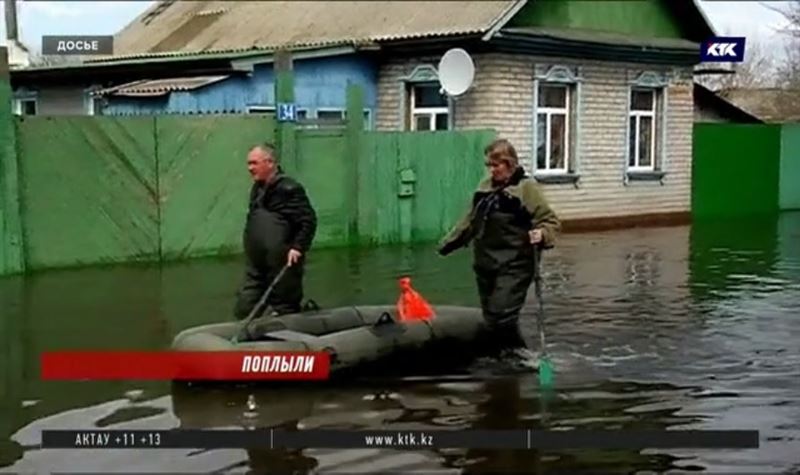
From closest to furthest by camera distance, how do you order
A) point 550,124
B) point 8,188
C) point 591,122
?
point 8,188 < point 550,124 < point 591,122

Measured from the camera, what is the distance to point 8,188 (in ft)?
46.3

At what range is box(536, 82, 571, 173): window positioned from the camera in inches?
878

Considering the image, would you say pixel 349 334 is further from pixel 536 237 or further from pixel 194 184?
pixel 194 184

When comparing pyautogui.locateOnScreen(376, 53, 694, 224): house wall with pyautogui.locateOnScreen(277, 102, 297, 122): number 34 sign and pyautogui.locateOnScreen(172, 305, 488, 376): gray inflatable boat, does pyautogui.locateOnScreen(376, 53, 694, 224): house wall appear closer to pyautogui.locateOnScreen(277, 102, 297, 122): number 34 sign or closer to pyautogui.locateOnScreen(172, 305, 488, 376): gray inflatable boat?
pyautogui.locateOnScreen(277, 102, 297, 122): number 34 sign

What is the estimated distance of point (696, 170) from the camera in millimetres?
26203

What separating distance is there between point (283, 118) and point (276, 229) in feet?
25.5

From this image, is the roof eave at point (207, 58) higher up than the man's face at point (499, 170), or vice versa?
the roof eave at point (207, 58)

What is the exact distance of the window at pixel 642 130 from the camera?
24500 mm


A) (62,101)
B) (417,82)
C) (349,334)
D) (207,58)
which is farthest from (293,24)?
(349,334)

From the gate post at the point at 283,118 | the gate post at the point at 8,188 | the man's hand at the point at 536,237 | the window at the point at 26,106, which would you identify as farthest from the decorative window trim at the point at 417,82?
the man's hand at the point at 536,237

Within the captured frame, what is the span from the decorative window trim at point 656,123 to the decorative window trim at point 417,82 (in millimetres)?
4352

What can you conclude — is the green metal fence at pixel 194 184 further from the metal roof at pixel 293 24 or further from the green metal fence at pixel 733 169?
the green metal fence at pixel 733 169

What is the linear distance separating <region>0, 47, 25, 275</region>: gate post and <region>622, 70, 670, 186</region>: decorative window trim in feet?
43.9

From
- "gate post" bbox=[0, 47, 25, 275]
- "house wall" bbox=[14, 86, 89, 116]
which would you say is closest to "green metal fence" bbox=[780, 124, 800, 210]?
"house wall" bbox=[14, 86, 89, 116]
